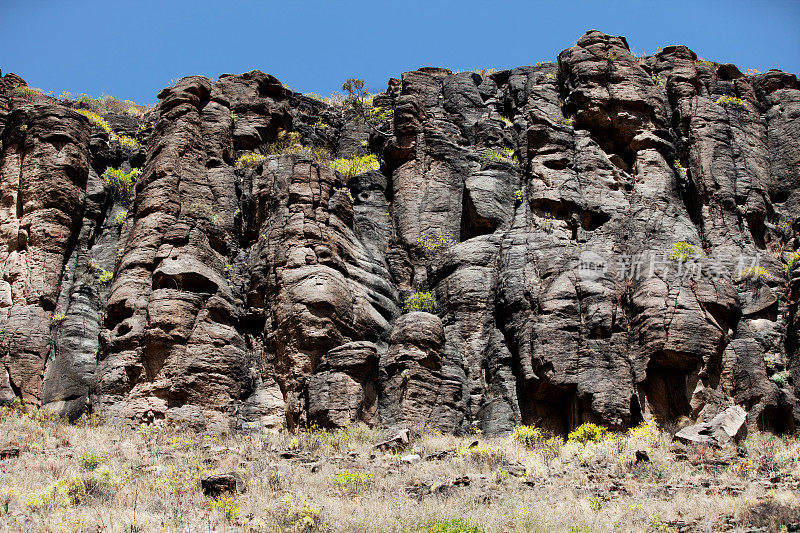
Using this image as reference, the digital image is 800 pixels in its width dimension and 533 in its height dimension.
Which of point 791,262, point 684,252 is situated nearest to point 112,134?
point 684,252

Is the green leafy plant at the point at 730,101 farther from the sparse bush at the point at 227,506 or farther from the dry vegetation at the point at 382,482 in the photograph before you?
the sparse bush at the point at 227,506

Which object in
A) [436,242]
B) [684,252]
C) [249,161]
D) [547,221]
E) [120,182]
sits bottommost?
[684,252]

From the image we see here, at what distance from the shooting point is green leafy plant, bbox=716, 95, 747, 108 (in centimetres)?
2355

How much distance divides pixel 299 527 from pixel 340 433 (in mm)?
5829

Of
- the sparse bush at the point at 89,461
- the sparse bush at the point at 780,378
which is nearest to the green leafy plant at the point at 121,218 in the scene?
the sparse bush at the point at 89,461

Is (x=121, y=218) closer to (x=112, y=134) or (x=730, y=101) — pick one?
(x=112, y=134)

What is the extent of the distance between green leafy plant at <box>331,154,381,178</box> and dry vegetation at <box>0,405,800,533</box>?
36.3 ft

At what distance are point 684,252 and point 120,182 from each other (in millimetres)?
16959

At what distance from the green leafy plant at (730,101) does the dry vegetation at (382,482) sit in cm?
1206

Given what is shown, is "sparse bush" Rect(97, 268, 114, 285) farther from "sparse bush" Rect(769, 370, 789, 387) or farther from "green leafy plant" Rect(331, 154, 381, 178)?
"sparse bush" Rect(769, 370, 789, 387)

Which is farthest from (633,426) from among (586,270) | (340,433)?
(340,433)

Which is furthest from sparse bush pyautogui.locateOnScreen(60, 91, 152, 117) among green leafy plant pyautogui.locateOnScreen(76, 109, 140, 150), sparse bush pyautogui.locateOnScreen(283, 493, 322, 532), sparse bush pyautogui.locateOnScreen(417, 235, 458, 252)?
sparse bush pyautogui.locateOnScreen(283, 493, 322, 532)

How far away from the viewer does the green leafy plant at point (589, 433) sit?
1591cm

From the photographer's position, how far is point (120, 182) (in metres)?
23.0
